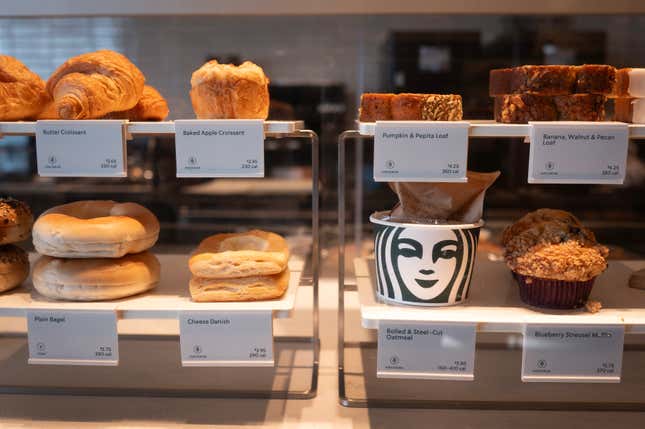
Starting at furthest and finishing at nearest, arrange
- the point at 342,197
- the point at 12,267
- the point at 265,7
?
the point at 265,7
the point at 12,267
the point at 342,197

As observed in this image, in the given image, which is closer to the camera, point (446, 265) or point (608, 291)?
point (446, 265)

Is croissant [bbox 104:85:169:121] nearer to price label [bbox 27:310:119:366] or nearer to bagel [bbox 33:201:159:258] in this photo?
bagel [bbox 33:201:159:258]

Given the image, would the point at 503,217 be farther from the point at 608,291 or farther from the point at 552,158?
the point at 552,158

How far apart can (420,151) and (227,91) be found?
1.36ft

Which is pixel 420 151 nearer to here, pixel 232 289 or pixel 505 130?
pixel 505 130

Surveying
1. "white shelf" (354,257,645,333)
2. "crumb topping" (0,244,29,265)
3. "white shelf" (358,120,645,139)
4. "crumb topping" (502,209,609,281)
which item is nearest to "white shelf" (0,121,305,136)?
"white shelf" (358,120,645,139)

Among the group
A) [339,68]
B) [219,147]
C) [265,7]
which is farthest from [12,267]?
[339,68]

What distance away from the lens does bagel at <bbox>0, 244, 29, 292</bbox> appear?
1245 millimetres

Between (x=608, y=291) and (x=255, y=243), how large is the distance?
806 mm

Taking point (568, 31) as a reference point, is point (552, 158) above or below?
below

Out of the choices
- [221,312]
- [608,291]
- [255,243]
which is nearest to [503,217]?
[608,291]

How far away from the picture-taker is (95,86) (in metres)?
1.18

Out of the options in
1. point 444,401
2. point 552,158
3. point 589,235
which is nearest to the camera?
point 552,158

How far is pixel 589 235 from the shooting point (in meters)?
1.15
